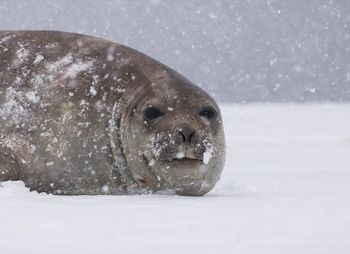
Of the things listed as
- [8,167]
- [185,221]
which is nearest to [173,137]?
[8,167]

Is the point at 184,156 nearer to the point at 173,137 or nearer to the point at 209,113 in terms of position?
the point at 173,137

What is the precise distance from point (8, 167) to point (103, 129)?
62cm

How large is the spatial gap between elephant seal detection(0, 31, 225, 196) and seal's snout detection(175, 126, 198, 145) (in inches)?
0.7

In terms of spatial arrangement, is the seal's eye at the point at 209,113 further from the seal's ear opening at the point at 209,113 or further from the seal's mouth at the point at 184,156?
the seal's mouth at the point at 184,156

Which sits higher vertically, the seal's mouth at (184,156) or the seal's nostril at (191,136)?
the seal's nostril at (191,136)

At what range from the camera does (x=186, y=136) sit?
543cm

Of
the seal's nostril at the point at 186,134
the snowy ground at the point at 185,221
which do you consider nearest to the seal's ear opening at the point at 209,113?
the seal's nostril at the point at 186,134

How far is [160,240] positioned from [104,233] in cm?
25

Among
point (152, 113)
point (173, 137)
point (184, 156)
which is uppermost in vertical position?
point (152, 113)

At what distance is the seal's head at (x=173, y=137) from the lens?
5.47 meters

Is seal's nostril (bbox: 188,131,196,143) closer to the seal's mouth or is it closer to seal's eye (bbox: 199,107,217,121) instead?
the seal's mouth

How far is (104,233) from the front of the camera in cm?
374

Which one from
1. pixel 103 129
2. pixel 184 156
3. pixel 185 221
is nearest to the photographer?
pixel 185 221

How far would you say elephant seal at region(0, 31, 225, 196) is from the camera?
5.61m
